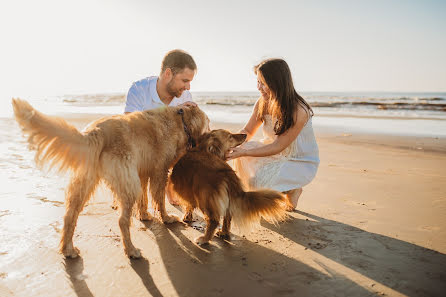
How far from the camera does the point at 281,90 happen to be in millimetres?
3953

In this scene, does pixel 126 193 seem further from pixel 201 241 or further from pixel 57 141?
pixel 201 241

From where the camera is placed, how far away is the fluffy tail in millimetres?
3006

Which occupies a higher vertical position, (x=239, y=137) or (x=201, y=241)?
(x=239, y=137)

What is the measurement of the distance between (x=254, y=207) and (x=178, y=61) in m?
2.18

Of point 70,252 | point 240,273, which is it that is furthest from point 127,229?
point 240,273

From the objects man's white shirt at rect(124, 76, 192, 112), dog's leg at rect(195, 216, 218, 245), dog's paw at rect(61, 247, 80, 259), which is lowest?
dog's paw at rect(61, 247, 80, 259)

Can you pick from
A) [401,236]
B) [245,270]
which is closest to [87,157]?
[245,270]

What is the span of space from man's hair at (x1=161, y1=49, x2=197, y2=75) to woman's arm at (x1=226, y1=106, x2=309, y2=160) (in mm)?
1255

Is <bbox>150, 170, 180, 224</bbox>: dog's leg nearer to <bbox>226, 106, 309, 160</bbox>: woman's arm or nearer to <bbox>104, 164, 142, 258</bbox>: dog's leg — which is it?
<bbox>104, 164, 142, 258</bbox>: dog's leg

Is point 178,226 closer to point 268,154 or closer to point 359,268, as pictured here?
point 268,154

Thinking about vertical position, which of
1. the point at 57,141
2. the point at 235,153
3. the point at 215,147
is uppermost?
the point at 57,141

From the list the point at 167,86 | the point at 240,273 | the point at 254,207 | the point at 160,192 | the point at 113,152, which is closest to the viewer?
the point at 240,273

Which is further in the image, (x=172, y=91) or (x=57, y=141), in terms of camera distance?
(x=172, y=91)

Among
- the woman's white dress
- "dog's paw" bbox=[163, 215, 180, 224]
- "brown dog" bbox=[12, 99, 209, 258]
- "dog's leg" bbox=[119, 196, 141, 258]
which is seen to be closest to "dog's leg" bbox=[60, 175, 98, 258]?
"brown dog" bbox=[12, 99, 209, 258]
